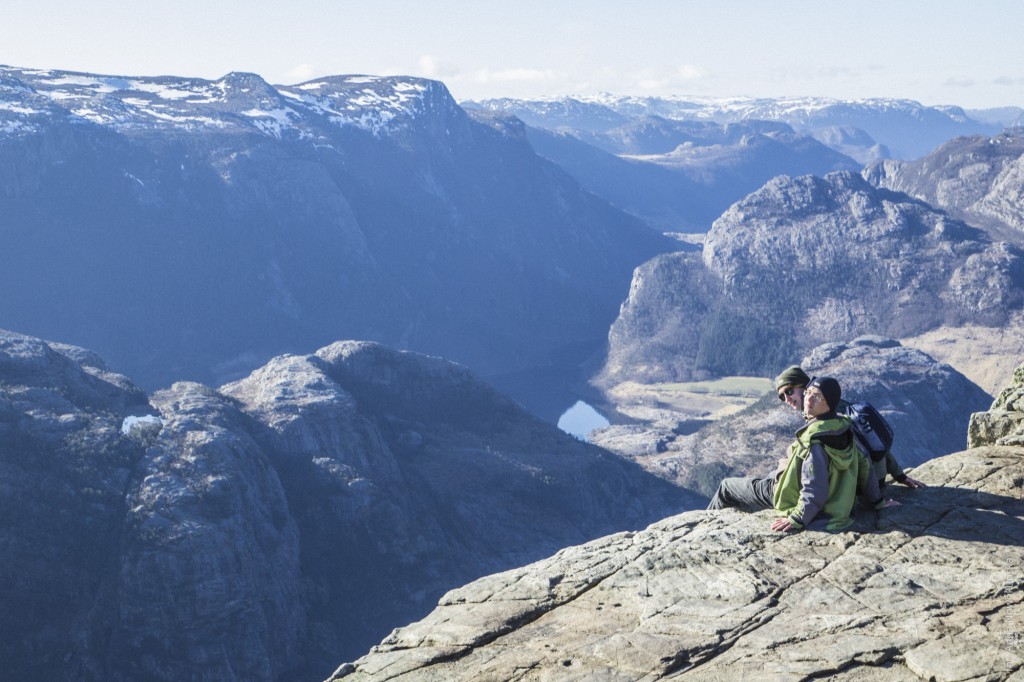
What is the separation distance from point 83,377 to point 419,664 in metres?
166

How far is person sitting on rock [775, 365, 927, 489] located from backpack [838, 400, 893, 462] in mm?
162

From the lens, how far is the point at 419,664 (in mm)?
23922

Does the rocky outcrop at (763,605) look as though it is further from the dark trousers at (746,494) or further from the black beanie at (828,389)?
the black beanie at (828,389)

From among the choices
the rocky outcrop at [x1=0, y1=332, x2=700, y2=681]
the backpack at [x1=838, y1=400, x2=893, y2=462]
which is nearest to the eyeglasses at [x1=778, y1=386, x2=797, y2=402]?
the backpack at [x1=838, y1=400, x2=893, y2=462]

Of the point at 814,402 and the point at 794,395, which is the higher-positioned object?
the point at 814,402

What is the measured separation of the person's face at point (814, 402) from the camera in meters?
24.5

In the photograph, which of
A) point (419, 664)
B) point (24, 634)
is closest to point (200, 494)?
point (24, 634)

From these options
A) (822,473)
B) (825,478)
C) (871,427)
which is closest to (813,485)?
(825,478)

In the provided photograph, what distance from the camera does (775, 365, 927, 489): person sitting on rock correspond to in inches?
1007

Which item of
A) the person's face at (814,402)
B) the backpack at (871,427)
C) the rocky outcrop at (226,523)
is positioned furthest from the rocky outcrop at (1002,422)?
the rocky outcrop at (226,523)

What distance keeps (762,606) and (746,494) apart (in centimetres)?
603

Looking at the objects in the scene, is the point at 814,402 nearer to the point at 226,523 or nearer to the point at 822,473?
the point at 822,473

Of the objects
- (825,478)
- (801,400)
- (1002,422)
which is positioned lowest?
(1002,422)

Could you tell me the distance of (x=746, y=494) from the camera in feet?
93.9
